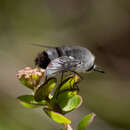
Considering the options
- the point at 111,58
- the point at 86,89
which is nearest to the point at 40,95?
the point at 86,89

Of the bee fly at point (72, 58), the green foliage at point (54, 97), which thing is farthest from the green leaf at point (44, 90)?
the bee fly at point (72, 58)

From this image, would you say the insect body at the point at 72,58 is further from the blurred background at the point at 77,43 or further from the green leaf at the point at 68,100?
the blurred background at the point at 77,43

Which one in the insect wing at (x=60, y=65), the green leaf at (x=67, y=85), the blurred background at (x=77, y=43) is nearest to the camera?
the insect wing at (x=60, y=65)

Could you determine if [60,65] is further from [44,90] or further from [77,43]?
[77,43]

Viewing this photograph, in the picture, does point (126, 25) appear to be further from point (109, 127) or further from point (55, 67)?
point (55, 67)

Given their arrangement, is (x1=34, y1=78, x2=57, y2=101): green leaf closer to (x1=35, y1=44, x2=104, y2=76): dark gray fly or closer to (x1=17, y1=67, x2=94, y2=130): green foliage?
(x1=17, y1=67, x2=94, y2=130): green foliage
